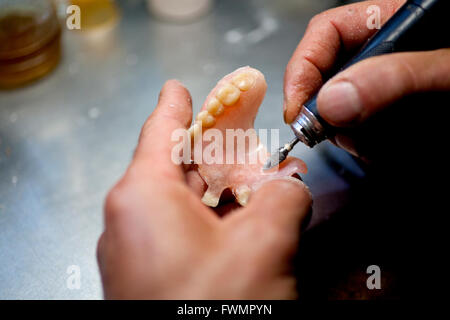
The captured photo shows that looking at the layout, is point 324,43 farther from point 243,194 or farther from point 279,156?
point 243,194

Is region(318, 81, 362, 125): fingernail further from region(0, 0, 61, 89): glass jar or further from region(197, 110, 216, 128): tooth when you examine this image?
region(0, 0, 61, 89): glass jar

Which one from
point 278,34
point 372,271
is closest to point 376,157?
point 372,271

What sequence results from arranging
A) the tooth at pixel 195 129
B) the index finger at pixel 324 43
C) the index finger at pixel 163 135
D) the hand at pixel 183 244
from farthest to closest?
1. the index finger at pixel 324 43
2. the tooth at pixel 195 129
3. the index finger at pixel 163 135
4. the hand at pixel 183 244

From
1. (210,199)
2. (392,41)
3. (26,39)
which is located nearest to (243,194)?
(210,199)

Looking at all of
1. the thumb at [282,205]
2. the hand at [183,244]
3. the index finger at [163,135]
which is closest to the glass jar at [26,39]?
the index finger at [163,135]

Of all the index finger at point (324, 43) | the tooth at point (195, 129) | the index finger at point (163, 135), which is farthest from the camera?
the index finger at point (324, 43)

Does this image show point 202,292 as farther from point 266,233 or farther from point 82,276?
point 82,276

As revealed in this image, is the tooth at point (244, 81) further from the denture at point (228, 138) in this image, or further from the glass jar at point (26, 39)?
the glass jar at point (26, 39)
